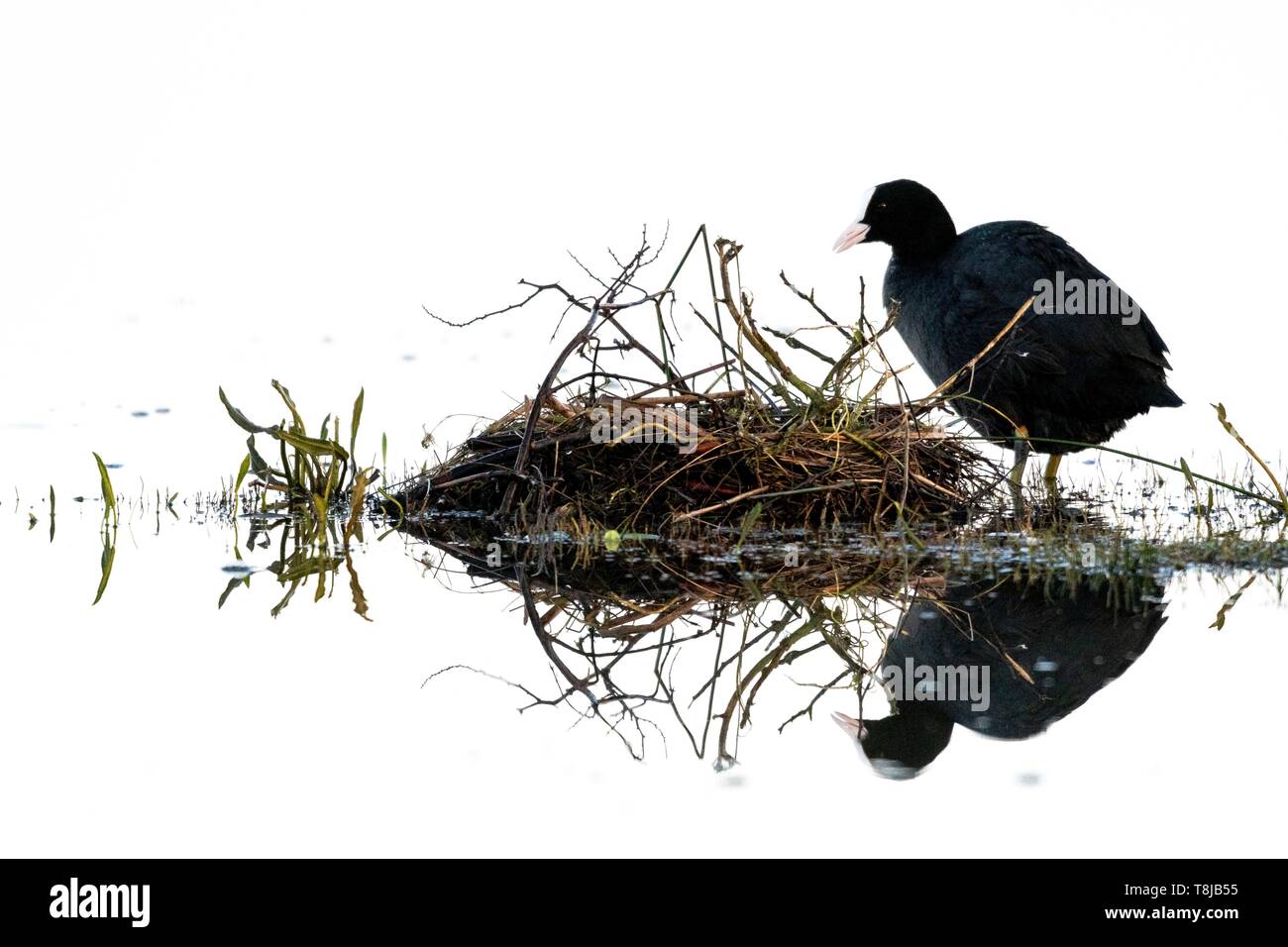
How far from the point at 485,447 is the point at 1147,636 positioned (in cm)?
349

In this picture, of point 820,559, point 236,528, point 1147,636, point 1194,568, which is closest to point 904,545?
point 820,559

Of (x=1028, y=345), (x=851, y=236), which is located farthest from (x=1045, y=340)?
(x=851, y=236)

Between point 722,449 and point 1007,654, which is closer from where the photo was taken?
point 1007,654

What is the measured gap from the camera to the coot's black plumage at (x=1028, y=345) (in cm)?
636

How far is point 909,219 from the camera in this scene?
7.27m

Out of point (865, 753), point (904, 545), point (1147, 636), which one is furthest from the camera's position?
point (904, 545)

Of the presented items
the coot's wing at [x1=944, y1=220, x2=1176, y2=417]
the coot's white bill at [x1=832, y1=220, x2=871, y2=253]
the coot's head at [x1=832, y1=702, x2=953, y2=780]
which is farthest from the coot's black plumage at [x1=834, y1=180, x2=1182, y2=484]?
the coot's head at [x1=832, y1=702, x2=953, y2=780]

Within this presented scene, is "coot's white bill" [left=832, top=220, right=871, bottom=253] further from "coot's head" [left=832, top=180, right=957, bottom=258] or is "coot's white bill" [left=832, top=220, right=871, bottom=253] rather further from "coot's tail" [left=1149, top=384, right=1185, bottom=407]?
"coot's tail" [left=1149, top=384, right=1185, bottom=407]

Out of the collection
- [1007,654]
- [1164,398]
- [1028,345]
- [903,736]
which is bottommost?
[903,736]

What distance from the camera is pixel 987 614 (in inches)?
146

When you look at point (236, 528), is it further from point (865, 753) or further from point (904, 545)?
point (865, 753)

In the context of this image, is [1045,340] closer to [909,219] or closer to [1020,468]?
[1020,468]

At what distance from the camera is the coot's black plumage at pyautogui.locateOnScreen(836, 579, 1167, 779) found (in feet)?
9.37

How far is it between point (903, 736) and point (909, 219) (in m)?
4.89
